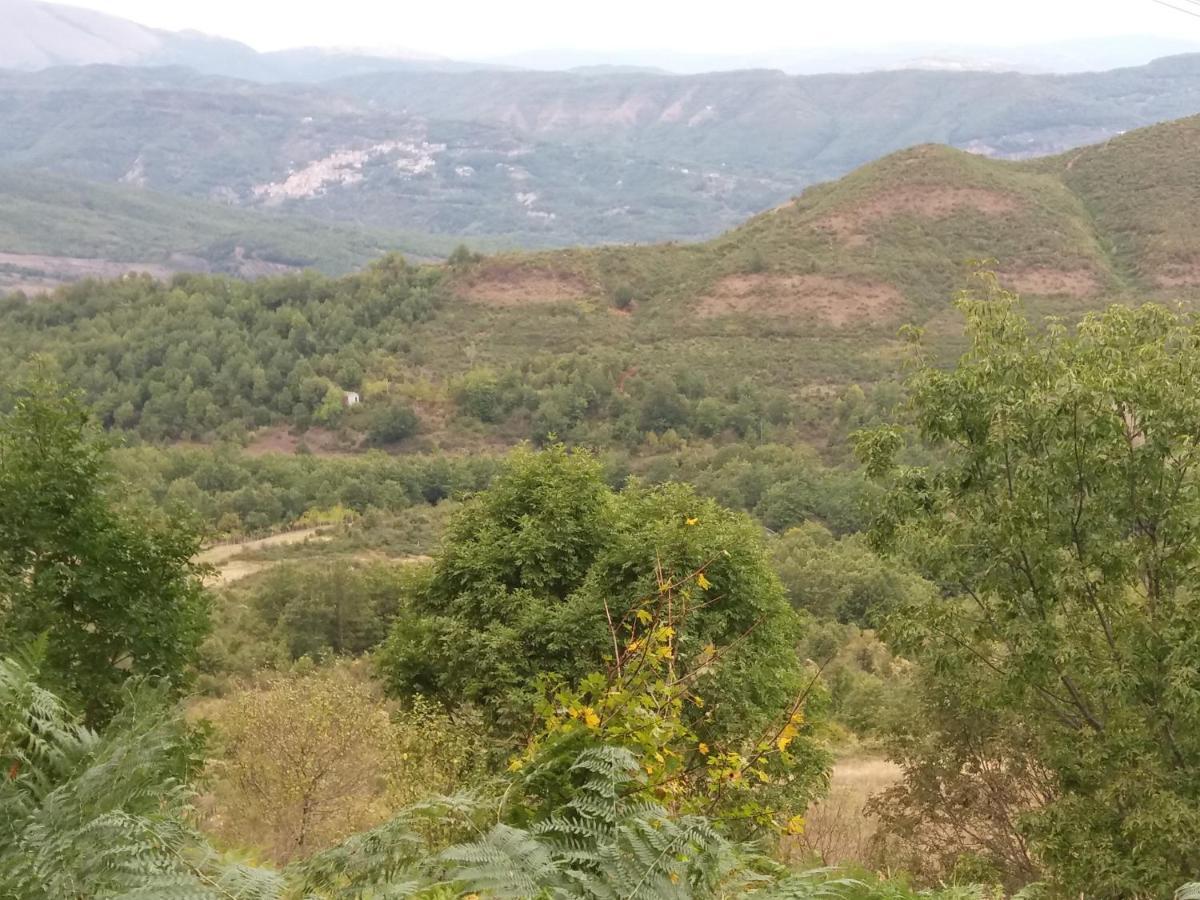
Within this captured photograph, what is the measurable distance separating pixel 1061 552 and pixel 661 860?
5.78 m

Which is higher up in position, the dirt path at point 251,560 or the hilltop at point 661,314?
the hilltop at point 661,314

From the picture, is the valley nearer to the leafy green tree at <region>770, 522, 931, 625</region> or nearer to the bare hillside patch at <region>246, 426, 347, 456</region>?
the leafy green tree at <region>770, 522, 931, 625</region>

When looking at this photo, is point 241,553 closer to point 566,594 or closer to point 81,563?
point 566,594

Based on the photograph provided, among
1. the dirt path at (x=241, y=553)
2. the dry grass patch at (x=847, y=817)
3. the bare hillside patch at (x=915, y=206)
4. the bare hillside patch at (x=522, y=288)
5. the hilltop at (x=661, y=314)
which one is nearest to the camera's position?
the dry grass patch at (x=847, y=817)

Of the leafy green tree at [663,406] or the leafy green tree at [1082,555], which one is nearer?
the leafy green tree at [1082,555]

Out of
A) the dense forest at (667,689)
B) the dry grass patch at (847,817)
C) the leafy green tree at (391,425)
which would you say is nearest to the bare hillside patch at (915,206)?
the leafy green tree at (391,425)

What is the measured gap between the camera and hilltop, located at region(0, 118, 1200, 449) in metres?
64.8

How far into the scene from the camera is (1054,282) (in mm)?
66750

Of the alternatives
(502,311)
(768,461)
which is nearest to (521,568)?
(768,461)

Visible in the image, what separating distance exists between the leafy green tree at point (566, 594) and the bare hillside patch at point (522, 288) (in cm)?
6262

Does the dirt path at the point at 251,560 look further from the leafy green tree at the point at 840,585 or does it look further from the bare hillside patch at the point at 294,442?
the bare hillside patch at the point at 294,442

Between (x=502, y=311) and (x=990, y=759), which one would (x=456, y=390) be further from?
(x=990, y=759)

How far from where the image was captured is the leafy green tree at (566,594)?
40.9 feet

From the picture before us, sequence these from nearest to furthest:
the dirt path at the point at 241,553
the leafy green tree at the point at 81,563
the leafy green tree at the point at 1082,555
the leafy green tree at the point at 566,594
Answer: the leafy green tree at the point at 1082,555
the leafy green tree at the point at 81,563
the leafy green tree at the point at 566,594
the dirt path at the point at 241,553
